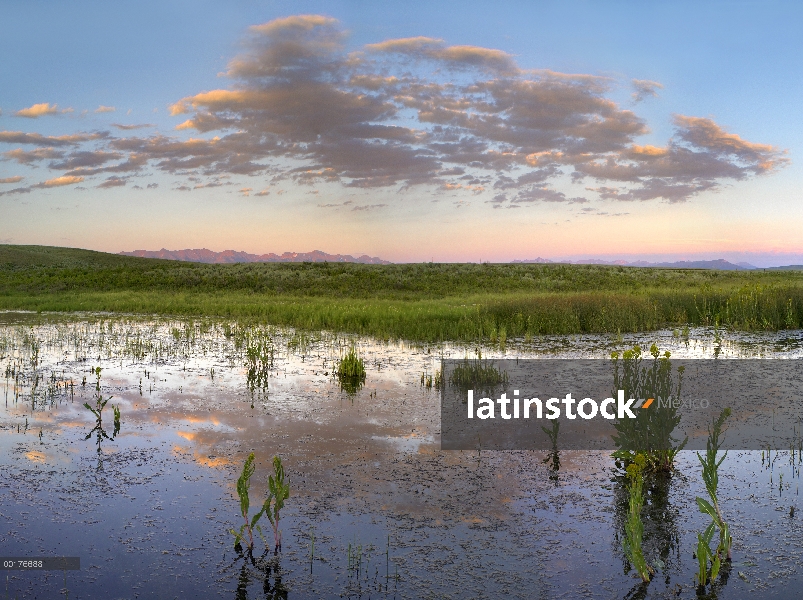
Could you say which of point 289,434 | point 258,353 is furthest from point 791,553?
point 258,353

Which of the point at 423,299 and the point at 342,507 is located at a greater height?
the point at 423,299

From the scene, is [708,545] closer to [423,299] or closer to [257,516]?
[257,516]

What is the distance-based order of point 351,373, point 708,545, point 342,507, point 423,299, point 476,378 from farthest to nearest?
point 423,299 → point 351,373 → point 476,378 → point 342,507 → point 708,545

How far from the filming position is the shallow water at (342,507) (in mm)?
4965

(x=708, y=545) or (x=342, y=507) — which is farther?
(x=342, y=507)

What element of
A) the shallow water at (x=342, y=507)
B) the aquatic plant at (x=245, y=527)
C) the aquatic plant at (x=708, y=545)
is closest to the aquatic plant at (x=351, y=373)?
the shallow water at (x=342, y=507)

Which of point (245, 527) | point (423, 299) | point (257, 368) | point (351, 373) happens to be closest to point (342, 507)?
point (245, 527)

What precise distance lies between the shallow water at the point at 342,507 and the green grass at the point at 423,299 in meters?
9.54

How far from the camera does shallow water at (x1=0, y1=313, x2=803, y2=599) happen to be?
4.96 m

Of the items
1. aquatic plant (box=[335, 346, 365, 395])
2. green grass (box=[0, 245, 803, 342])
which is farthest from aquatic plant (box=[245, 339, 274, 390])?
green grass (box=[0, 245, 803, 342])

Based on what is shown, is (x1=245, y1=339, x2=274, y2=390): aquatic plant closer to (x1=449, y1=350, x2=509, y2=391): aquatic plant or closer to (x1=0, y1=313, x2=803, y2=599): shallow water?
(x1=0, y1=313, x2=803, y2=599): shallow water

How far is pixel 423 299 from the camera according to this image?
34.1 metres

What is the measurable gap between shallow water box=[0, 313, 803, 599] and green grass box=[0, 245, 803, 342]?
9.54 m

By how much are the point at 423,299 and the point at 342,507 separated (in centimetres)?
2790
